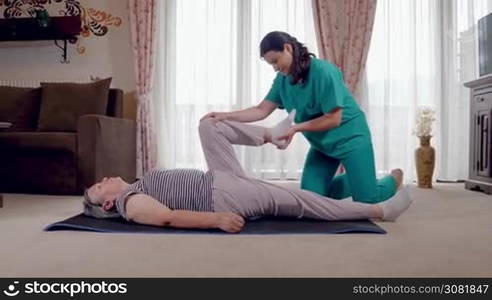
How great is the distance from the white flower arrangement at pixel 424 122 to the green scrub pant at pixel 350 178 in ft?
5.13

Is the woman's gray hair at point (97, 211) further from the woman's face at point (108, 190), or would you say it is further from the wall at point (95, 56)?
the wall at point (95, 56)

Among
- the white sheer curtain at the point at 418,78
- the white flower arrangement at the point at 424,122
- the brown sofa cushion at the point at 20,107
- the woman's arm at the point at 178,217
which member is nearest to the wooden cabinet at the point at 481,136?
the white flower arrangement at the point at 424,122

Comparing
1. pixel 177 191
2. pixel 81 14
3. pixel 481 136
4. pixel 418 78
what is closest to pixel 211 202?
pixel 177 191

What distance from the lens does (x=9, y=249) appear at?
1.53m

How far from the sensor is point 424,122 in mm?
3850

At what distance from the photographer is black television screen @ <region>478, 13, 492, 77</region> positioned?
3.53 m

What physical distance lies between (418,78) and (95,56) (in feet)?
9.61

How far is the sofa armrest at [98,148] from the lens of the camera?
3.11m

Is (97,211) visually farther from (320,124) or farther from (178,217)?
(320,124)

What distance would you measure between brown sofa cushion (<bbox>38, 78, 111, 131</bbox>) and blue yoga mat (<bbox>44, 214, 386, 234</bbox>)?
180cm

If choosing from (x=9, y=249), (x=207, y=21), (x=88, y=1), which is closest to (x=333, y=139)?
(x=9, y=249)

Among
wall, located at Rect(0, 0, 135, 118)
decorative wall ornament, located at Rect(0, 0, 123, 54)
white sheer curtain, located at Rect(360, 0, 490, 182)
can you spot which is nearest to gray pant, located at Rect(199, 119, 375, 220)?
white sheer curtain, located at Rect(360, 0, 490, 182)

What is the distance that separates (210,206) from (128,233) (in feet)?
1.03

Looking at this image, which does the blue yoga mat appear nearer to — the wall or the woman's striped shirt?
the woman's striped shirt
